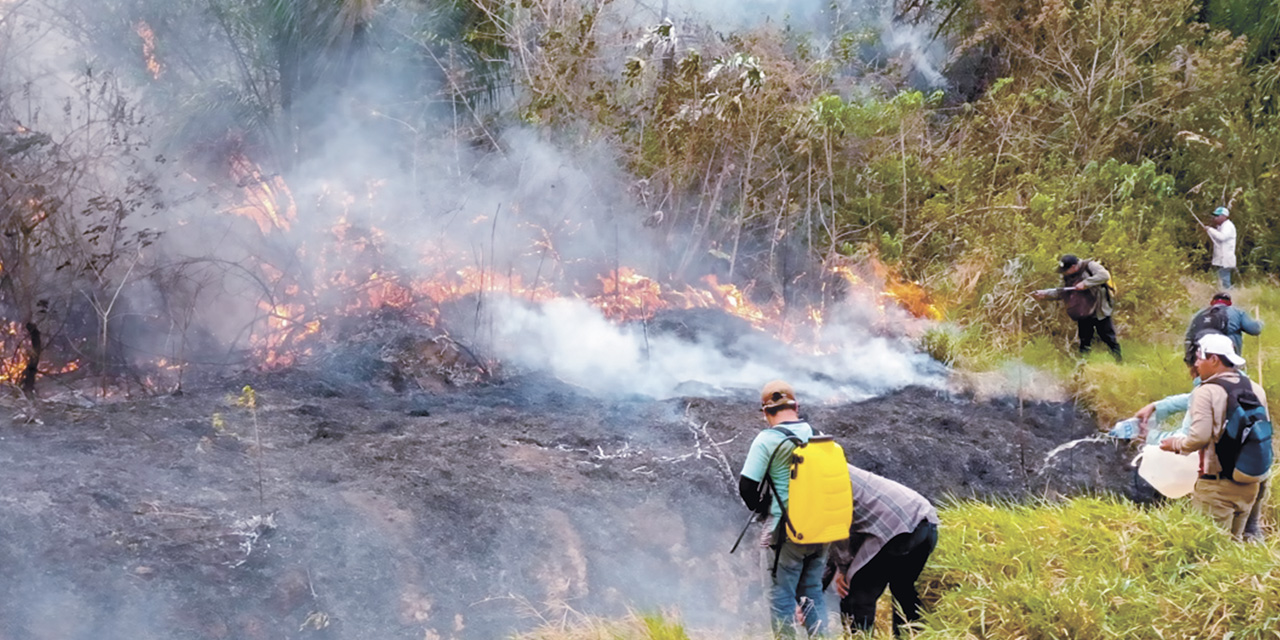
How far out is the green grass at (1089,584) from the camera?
4148mm

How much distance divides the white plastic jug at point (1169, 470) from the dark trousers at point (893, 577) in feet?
6.17

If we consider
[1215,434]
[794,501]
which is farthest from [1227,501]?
[794,501]

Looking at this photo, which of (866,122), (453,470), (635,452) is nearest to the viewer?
(453,470)

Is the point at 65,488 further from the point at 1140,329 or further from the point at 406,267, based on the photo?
the point at 1140,329

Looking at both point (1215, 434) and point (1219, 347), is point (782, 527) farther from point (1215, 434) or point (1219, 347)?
point (1219, 347)

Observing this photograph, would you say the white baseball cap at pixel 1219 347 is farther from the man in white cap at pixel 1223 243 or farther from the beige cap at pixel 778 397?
the man in white cap at pixel 1223 243

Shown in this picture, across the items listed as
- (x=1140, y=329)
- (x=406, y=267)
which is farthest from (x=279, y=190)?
(x=1140, y=329)

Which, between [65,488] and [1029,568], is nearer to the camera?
[1029,568]

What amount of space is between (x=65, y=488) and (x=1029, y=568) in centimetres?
577

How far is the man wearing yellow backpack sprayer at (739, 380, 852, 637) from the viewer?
12.9 feet

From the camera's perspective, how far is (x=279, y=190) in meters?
11.3

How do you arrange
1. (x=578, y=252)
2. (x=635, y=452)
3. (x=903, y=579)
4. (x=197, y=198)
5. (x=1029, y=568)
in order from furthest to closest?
(x=578, y=252)
(x=197, y=198)
(x=635, y=452)
(x=1029, y=568)
(x=903, y=579)

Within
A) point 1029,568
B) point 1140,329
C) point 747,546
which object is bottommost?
point 1140,329

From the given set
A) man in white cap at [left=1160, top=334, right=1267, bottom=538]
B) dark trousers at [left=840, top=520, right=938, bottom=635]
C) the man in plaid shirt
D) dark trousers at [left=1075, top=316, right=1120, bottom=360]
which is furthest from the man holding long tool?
the man in plaid shirt
